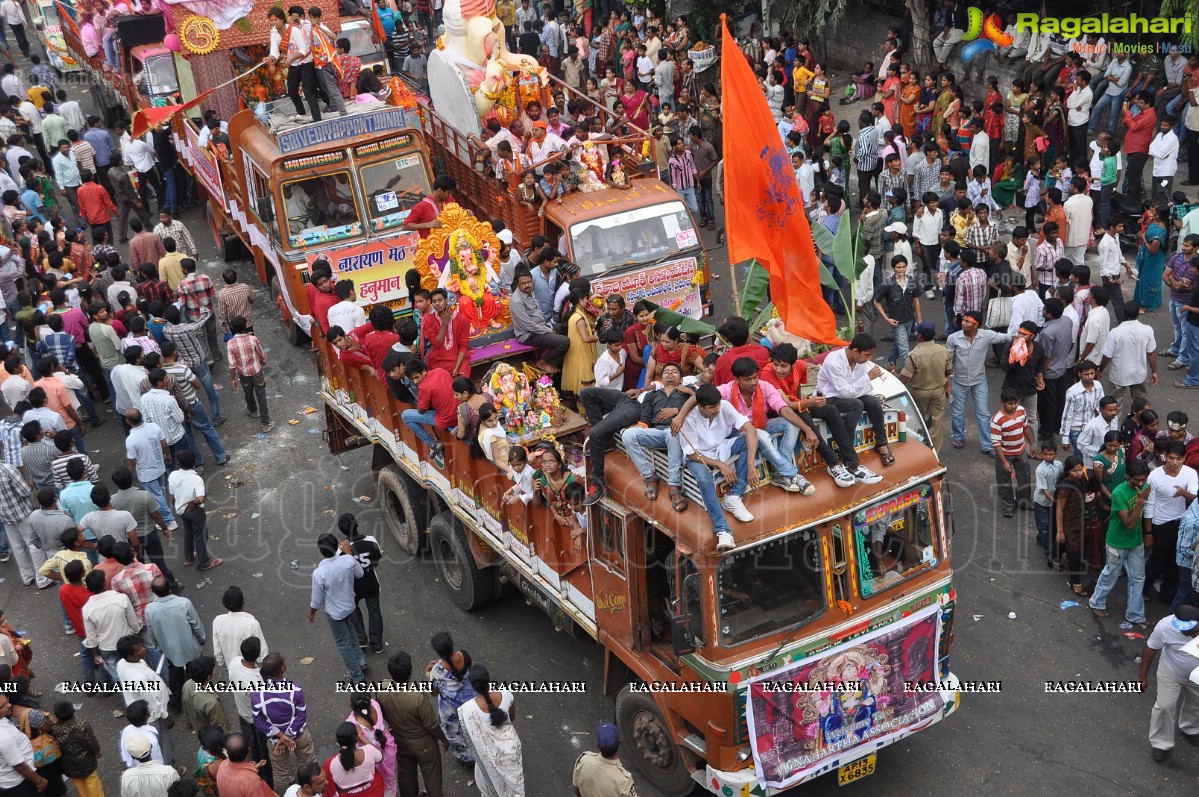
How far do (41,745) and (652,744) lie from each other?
168 inches

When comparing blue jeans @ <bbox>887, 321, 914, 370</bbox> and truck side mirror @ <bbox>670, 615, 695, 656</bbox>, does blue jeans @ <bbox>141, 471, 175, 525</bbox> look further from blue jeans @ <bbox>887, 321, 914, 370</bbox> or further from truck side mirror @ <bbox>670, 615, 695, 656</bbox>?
blue jeans @ <bbox>887, 321, 914, 370</bbox>

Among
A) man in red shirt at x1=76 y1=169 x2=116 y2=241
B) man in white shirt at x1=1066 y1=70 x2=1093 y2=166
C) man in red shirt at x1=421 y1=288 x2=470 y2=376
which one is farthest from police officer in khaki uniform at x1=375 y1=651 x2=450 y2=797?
man in white shirt at x1=1066 y1=70 x2=1093 y2=166

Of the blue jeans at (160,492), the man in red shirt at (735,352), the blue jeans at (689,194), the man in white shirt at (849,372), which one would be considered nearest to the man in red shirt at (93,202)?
the blue jeans at (160,492)

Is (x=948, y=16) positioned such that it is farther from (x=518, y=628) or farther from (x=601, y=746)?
(x=601, y=746)

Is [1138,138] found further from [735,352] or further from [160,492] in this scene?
[160,492]

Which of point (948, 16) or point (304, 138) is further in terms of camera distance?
point (948, 16)

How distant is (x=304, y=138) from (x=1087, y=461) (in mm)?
9494

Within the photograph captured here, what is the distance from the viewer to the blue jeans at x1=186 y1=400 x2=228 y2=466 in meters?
14.1

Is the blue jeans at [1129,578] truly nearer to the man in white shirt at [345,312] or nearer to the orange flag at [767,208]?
the orange flag at [767,208]

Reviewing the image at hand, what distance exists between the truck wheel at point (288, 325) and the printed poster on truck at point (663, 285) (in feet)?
14.7

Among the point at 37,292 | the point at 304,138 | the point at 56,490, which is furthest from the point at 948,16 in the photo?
the point at 56,490

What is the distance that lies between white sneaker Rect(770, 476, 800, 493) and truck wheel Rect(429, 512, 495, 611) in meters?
3.67

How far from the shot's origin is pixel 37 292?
16328 mm

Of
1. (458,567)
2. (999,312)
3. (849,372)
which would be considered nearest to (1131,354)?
(999,312)
